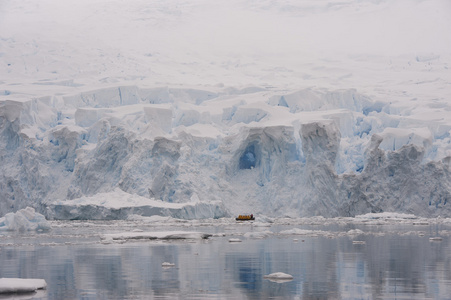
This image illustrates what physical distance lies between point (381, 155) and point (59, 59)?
3640 centimetres

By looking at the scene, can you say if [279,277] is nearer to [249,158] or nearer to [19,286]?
[19,286]

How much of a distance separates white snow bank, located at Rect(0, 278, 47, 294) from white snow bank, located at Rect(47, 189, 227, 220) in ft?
69.0

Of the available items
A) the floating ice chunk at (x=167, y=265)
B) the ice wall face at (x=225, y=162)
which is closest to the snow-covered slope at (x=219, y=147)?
the ice wall face at (x=225, y=162)

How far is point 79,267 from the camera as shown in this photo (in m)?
11.1

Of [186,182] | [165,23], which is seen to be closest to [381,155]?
[186,182]

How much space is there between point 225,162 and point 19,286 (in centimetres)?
2724

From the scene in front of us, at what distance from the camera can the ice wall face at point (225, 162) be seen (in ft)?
104

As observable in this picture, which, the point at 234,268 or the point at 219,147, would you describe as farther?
the point at 219,147

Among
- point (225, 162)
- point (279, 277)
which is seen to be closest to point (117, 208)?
point (225, 162)

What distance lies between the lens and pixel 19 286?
8219mm

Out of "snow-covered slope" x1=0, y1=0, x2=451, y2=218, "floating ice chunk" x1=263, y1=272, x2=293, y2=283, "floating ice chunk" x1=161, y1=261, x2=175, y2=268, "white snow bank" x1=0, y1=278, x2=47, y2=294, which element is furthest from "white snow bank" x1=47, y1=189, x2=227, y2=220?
"white snow bank" x1=0, y1=278, x2=47, y2=294

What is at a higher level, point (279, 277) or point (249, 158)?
point (249, 158)

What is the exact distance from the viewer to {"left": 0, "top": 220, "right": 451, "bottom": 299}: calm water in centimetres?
829

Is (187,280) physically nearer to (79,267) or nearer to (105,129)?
(79,267)
